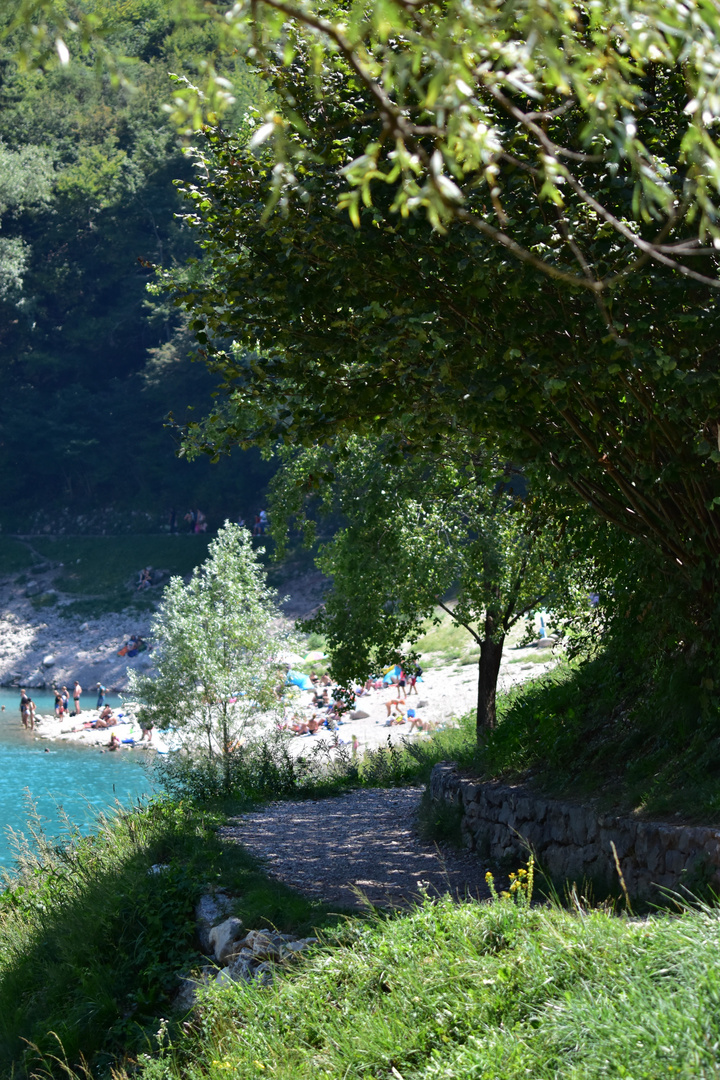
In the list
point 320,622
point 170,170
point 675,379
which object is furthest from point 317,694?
point 170,170

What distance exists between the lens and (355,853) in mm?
8391

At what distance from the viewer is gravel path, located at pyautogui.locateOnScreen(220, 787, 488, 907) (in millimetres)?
6828

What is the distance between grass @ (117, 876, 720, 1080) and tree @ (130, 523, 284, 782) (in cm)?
1271

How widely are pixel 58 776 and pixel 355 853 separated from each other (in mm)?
20058

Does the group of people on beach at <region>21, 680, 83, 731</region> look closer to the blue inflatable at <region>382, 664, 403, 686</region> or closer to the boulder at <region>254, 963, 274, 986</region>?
the blue inflatable at <region>382, 664, 403, 686</region>

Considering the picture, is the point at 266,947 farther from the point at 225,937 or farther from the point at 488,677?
the point at 488,677

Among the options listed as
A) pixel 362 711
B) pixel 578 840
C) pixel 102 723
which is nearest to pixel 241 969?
pixel 578 840

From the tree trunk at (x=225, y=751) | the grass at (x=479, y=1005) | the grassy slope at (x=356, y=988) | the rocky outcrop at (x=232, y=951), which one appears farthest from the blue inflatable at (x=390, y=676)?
the grass at (x=479, y=1005)

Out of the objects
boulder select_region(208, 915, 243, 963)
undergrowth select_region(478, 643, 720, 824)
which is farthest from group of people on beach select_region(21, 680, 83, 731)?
boulder select_region(208, 915, 243, 963)

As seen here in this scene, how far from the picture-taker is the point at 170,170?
179 ft

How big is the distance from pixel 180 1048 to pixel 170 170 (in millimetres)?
55611

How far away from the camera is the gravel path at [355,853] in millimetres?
6828

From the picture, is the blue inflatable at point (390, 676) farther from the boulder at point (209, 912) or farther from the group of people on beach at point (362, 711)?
the boulder at point (209, 912)

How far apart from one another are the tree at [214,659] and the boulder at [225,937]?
36.8ft
